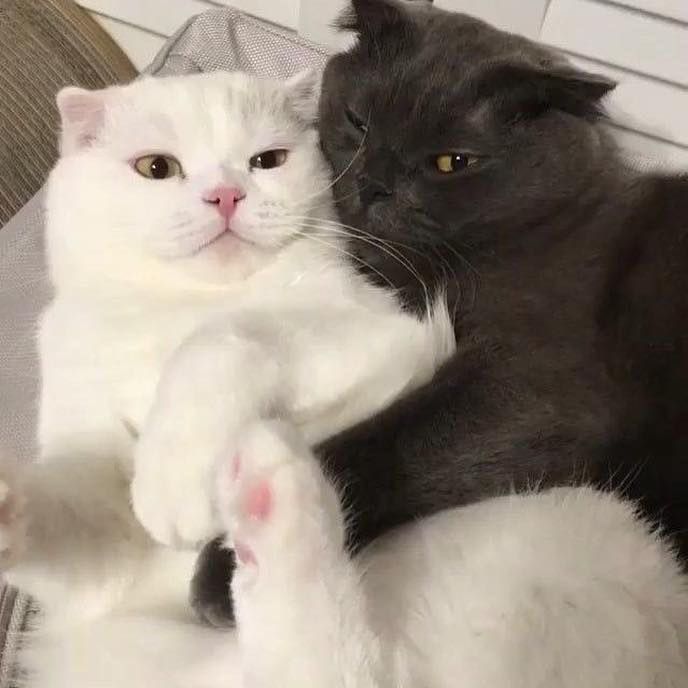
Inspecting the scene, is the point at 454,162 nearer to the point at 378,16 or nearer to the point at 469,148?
the point at 469,148

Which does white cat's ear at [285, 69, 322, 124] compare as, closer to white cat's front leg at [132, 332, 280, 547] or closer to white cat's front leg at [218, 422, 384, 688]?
white cat's front leg at [132, 332, 280, 547]

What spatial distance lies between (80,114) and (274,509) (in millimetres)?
680

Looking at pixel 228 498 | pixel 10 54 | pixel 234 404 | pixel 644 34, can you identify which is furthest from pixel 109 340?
pixel 644 34

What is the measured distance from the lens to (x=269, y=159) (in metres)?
1.16

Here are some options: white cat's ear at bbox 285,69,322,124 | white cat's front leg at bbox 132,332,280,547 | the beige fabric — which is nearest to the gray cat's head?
white cat's ear at bbox 285,69,322,124

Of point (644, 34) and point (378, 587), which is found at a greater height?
point (644, 34)

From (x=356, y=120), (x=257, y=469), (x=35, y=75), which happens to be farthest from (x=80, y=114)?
(x=35, y=75)

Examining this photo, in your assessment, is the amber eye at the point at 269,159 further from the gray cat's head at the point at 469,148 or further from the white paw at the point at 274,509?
the white paw at the point at 274,509

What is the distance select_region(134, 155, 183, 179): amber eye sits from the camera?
1094mm

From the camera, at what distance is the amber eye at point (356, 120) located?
1.21 meters

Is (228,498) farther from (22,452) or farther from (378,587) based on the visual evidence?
(22,452)

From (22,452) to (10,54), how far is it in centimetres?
93

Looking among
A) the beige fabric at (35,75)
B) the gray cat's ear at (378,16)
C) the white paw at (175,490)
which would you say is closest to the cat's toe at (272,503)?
the white paw at (175,490)

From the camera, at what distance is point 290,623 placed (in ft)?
2.41
